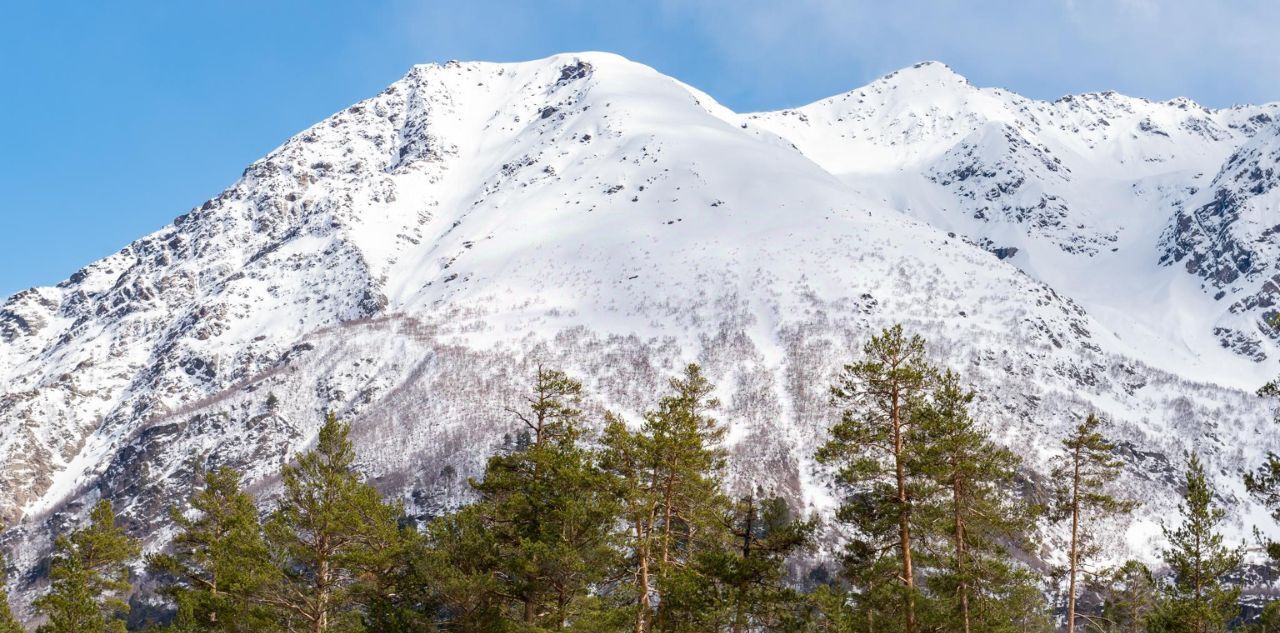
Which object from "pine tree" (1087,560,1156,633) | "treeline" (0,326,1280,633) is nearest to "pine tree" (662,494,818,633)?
"treeline" (0,326,1280,633)

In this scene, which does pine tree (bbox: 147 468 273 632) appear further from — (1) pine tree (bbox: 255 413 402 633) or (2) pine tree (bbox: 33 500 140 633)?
(2) pine tree (bbox: 33 500 140 633)

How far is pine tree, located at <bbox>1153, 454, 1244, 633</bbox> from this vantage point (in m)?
25.7

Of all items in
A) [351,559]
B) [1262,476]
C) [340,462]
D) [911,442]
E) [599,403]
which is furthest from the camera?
[599,403]

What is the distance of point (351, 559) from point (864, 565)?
15.9m

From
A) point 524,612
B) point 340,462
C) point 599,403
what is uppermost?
point 599,403

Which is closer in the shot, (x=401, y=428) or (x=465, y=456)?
(x=465, y=456)

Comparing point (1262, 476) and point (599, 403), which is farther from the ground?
point (599, 403)

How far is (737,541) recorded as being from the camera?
1244 inches

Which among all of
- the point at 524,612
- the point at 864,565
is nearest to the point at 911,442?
the point at 864,565

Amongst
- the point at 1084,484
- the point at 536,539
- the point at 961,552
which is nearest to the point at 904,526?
the point at 961,552

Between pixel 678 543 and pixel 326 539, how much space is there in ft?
38.8

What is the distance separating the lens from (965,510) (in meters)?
26.7

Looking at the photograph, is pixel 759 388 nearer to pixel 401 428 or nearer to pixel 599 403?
pixel 599 403

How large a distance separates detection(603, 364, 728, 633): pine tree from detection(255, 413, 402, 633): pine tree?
8.03 metres
